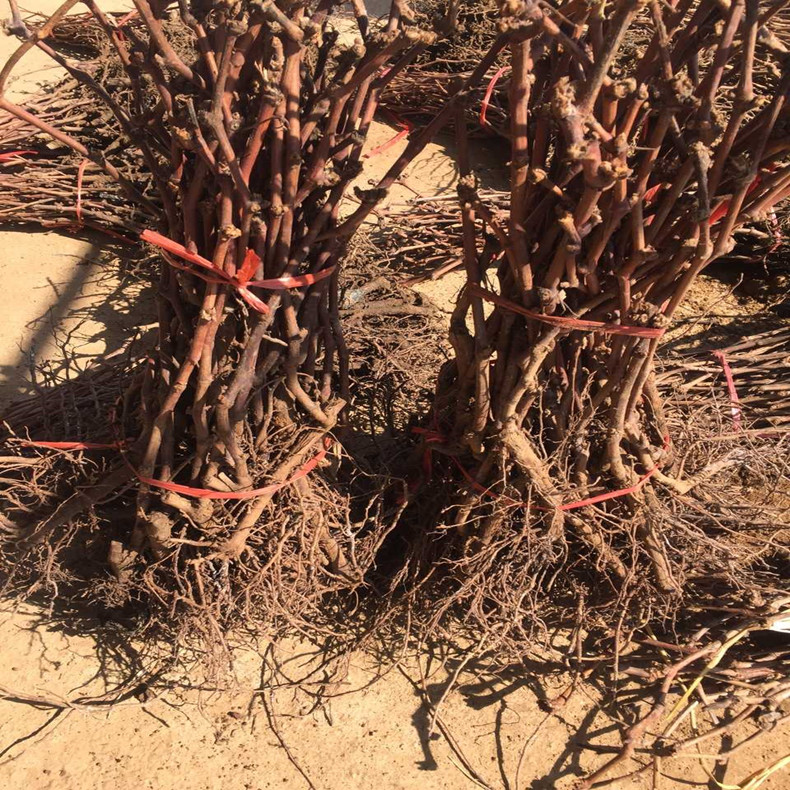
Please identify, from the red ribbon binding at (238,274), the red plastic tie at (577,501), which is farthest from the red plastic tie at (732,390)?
the red ribbon binding at (238,274)

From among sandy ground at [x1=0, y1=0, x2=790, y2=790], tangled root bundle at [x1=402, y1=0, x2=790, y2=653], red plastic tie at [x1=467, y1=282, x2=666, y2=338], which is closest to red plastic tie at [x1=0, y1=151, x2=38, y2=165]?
sandy ground at [x1=0, y1=0, x2=790, y2=790]


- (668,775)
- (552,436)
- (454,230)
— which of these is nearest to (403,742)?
(668,775)

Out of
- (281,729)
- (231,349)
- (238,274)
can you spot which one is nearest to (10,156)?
(231,349)

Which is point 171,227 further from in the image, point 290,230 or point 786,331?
point 786,331

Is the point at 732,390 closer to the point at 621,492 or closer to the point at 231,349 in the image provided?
the point at 621,492

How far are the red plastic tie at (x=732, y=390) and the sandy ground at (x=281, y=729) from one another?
0.70 m

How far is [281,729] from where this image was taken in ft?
5.32

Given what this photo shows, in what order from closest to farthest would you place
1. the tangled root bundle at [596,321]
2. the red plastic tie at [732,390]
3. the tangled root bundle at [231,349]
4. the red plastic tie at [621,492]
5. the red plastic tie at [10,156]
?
the tangled root bundle at [596,321], the tangled root bundle at [231,349], the red plastic tie at [621,492], the red plastic tie at [732,390], the red plastic tie at [10,156]

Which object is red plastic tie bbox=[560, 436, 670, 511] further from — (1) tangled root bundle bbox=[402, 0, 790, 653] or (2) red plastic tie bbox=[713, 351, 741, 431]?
(2) red plastic tie bbox=[713, 351, 741, 431]

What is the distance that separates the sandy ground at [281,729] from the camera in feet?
5.07

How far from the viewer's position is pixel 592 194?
1131 mm

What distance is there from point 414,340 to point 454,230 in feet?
3.23

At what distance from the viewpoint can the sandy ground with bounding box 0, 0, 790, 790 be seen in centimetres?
155

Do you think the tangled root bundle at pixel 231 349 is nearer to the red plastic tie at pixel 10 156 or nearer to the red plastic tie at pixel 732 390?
the red plastic tie at pixel 732 390
